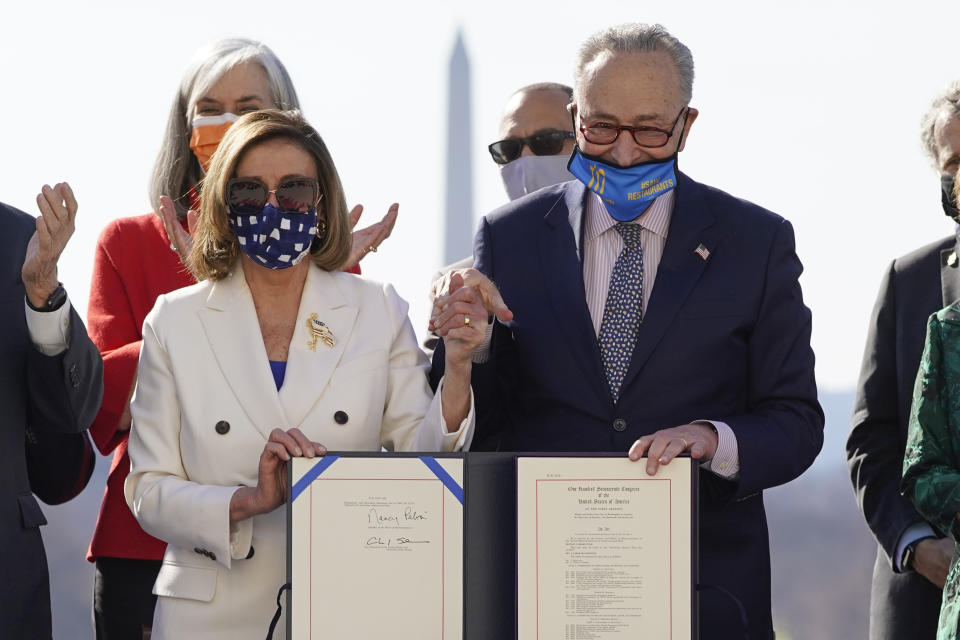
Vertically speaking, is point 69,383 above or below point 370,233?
below

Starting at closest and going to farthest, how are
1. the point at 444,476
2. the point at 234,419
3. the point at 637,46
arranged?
the point at 444,476 → the point at 234,419 → the point at 637,46

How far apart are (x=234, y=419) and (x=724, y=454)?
4.53 feet

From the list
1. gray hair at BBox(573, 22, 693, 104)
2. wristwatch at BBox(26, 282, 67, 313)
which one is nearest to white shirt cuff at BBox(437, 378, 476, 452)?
gray hair at BBox(573, 22, 693, 104)

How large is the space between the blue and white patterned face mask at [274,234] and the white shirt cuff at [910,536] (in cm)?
223

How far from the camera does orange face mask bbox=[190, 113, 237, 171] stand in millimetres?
5328

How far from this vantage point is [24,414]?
4680 millimetres

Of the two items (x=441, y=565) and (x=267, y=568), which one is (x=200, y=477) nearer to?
(x=267, y=568)

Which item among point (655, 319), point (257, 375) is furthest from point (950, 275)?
point (257, 375)

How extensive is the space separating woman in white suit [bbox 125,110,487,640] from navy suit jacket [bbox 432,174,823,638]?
9.6 inches

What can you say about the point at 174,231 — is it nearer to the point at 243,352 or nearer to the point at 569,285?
the point at 243,352

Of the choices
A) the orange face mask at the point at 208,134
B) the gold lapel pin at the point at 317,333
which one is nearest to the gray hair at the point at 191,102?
the orange face mask at the point at 208,134

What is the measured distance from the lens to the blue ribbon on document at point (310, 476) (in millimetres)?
3729

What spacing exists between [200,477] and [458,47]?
83.0 meters

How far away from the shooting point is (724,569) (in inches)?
168
